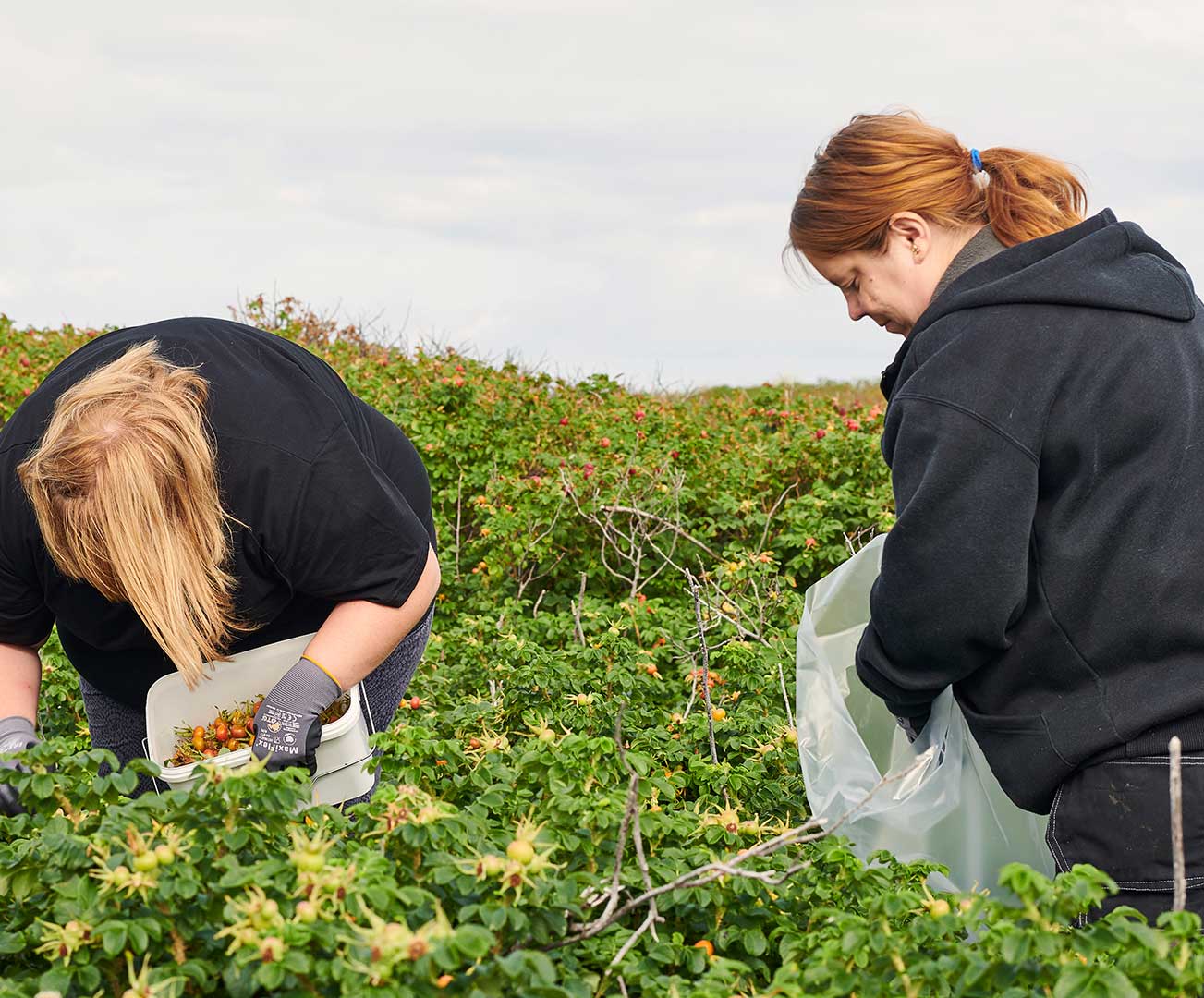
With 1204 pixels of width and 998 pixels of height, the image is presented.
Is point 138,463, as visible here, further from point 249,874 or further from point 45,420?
point 249,874

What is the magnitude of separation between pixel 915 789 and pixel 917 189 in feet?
3.48

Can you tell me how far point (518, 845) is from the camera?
1.42 m

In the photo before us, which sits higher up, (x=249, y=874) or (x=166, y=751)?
(x=249, y=874)

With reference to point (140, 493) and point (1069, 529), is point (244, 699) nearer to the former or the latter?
point (140, 493)

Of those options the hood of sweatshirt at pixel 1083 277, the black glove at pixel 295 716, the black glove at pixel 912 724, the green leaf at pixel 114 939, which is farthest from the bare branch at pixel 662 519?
the green leaf at pixel 114 939

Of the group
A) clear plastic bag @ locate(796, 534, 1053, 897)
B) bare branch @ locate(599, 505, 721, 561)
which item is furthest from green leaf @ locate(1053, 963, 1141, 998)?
bare branch @ locate(599, 505, 721, 561)

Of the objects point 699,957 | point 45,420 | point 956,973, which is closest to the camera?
point 956,973

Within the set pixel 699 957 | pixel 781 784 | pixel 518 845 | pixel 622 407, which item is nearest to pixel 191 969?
pixel 518 845

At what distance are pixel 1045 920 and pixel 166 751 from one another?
71.5 inches

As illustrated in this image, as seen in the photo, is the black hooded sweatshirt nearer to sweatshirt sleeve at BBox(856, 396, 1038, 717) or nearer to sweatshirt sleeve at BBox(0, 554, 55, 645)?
sweatshirt sleeve at BBox(856, 396, 1038, 717)

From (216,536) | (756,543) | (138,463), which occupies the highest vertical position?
(138,463)

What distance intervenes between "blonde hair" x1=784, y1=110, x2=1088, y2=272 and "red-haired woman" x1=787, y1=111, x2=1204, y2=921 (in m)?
0.07

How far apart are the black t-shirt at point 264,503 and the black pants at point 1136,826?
1.28m

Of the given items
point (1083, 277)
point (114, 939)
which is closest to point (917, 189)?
point (1083, 277)
